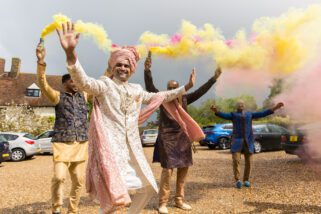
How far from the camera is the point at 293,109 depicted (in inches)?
293

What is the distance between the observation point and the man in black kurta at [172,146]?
6031mm

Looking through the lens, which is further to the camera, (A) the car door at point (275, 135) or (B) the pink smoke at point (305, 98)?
(A) the car door at point (275, 135)

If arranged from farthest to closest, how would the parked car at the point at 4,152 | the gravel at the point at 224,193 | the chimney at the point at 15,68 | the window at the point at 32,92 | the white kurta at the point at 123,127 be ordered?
the chimney at the point at 15,68 → the window at the point at 32,92 → the parked car at the point at 4,152 → the gravel at the point at 224,193 → the white kurta at the point at 123,127

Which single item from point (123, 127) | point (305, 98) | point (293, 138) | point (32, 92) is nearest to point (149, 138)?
point (293, 138)

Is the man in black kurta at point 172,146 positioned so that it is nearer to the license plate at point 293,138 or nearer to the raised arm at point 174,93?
the raised arm at point 174,93

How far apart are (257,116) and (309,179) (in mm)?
2622

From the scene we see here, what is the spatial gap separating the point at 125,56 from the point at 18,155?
47.4ft

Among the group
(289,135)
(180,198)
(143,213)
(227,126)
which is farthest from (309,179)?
(227,126)

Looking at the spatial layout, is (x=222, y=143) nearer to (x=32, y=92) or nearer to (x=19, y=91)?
(x=32, y=92)

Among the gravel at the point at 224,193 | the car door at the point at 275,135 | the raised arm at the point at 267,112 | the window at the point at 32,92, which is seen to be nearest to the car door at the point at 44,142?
the gravel at the point at 224,193

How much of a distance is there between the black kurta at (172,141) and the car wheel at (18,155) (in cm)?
1221

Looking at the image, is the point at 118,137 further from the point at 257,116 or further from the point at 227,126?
the point at 227,126

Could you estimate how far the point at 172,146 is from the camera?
6.16 m

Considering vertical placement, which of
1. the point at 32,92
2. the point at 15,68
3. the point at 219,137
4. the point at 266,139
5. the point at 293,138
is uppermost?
the point at 15,68
